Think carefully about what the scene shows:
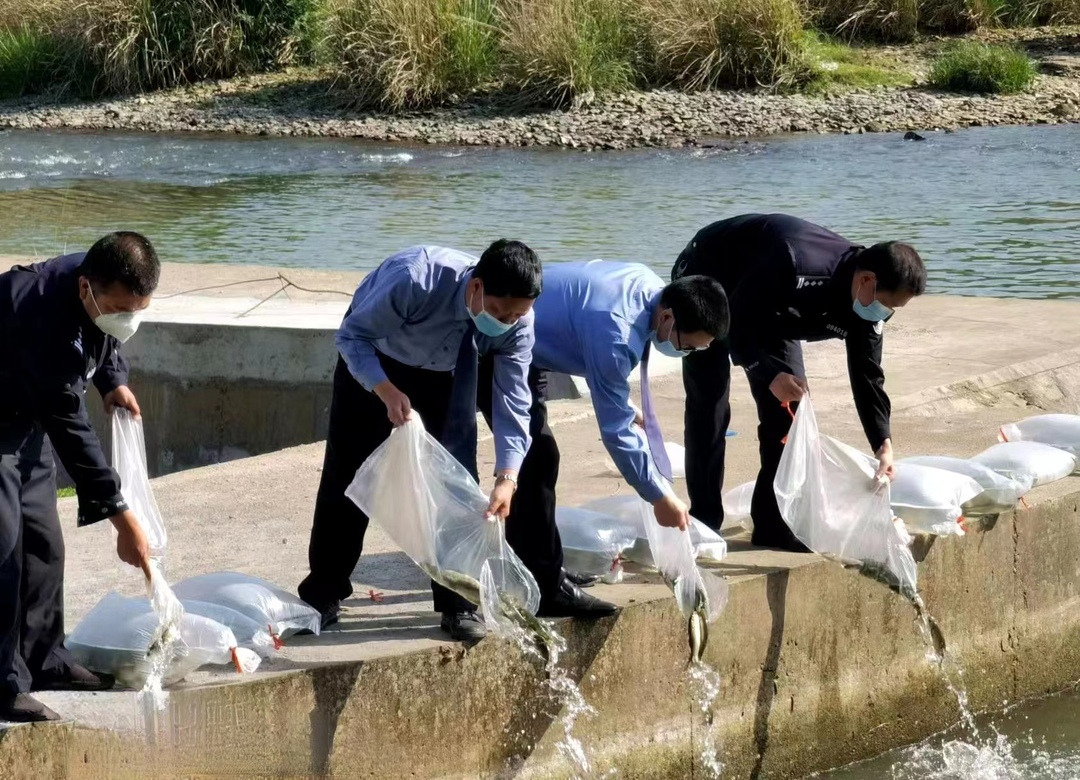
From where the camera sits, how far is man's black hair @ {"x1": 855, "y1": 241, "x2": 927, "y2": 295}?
5.23 metres

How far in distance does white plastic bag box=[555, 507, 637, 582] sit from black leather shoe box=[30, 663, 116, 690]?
5.36 feet

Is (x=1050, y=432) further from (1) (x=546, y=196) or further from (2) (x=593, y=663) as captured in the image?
(1) (x=546, y=196)

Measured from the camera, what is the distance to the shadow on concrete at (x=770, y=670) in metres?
5.56

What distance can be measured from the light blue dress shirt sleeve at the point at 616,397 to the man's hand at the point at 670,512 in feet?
0.24

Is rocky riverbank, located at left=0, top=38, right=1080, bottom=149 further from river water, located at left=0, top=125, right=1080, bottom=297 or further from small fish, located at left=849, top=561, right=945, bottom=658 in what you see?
small fish, located at left=849, top=561, right=945, bottom=658

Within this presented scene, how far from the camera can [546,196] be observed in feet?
61.9

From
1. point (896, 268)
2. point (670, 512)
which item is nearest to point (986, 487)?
point (896, 268)

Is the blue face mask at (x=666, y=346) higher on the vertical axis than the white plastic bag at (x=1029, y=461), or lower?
higher

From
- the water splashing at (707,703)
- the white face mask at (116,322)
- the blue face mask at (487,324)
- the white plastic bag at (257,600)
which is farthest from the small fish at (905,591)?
the white face mask at (116,322)

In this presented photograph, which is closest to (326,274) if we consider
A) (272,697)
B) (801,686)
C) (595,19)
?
(801,686)

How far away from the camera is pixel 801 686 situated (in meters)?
5.77

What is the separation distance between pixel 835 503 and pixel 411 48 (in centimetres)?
2083

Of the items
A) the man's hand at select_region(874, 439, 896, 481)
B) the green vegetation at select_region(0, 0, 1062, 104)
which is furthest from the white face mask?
the green vegetation at select_region(0, 0, 1062, 104)

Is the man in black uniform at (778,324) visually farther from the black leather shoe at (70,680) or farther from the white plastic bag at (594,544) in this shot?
the black leather shoe at (70,680)
